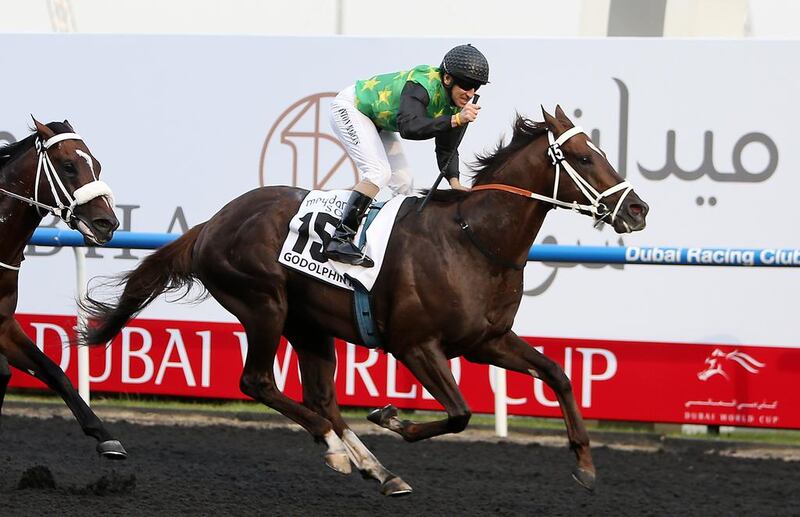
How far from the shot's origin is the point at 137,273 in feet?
18.5

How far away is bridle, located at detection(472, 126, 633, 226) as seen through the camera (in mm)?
4621

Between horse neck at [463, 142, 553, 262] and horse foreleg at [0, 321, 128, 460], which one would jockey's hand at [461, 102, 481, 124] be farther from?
horse foreleg at [0, 321, 128, 460]

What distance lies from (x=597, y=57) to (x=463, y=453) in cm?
233

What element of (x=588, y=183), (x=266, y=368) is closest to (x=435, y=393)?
(x=266, y=368)

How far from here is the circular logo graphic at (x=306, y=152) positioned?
23.1 ft

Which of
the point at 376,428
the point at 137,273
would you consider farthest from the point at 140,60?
the point at 376,428

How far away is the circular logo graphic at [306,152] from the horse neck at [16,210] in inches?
79.3

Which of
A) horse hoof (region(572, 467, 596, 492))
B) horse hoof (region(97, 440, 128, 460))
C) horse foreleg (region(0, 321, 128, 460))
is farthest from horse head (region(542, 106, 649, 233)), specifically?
horse foreleg (region(0, 321, 128, 460))

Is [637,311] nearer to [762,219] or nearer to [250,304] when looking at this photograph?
[762,219]

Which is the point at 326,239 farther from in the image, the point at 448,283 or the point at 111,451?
the point at 111,451

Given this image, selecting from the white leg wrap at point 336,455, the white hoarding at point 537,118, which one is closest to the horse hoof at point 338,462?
the white leg wrap at point 336,455

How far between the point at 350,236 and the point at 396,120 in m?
0.51

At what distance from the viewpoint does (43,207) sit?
17.1 ft

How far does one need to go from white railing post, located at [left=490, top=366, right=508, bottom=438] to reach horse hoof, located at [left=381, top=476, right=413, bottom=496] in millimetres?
1771
